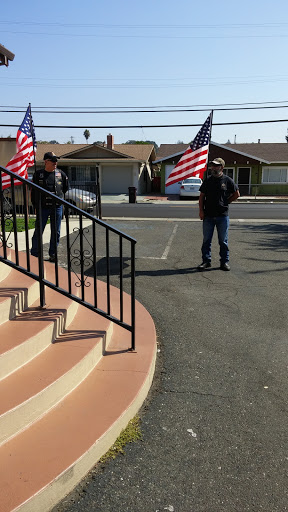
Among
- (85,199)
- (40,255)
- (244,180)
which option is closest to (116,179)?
(244,180)

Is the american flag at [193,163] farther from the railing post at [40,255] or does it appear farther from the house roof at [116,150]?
the house roof at [116,150]

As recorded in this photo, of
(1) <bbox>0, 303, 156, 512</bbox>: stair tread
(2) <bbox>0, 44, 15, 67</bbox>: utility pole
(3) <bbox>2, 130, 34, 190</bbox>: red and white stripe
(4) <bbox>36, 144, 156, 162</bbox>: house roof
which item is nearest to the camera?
(1) <bbox>0, 303, 156, 512</bbox>: stair tread

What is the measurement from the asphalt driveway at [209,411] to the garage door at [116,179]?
28257 mm

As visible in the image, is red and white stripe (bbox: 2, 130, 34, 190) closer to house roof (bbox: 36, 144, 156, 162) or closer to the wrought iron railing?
the wrought iron railing

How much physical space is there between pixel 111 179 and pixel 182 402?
3193cm

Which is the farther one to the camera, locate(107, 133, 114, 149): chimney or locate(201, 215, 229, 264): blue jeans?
locate(107, 133, 114, 149): chimney

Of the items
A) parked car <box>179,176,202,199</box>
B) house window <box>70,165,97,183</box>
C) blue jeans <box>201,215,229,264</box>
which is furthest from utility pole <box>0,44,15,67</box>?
house window <box>70,165,97,183</box>

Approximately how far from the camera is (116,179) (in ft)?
111

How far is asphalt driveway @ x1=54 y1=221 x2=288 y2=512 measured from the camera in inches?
82.3

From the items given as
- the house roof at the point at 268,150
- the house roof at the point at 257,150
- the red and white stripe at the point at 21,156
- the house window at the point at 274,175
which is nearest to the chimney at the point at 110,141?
the house roof at the point at 257,150

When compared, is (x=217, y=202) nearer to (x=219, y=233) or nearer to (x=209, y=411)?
(x=219, y=233)

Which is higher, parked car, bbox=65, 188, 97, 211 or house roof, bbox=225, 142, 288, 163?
house roof, bbox=225, 142, 288, 163

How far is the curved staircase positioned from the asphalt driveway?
0.51ft

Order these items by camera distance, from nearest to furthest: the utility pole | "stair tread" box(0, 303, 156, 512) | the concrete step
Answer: "stair tread" box(0, 303, 156, 512)
the concrete step
the utility pole
